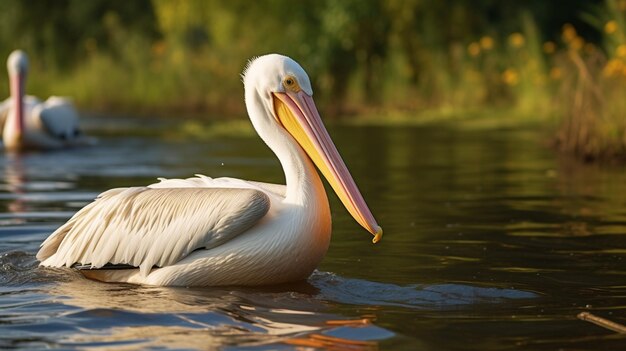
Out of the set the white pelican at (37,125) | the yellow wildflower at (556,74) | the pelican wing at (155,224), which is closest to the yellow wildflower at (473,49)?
the yellow wildflower at (556,74)

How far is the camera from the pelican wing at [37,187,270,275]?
5574 mm

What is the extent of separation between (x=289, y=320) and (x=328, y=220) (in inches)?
34.2

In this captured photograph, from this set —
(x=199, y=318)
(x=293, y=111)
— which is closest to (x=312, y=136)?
(x=293, y=111)

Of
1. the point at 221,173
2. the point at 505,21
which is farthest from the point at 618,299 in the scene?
the point at 505,21

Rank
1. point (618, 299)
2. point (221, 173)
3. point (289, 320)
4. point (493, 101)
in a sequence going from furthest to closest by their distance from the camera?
point (493, 101) < point (221, 173) < point (618, 299) < point (289, 320)

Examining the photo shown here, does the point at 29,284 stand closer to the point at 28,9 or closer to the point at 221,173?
the point at 221,173

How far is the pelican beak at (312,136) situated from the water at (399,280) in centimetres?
49

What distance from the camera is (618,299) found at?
5.49 m

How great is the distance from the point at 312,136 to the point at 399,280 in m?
0.82

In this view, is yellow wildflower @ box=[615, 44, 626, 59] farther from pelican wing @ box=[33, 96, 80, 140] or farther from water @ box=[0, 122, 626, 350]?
pelican wing @ box=[33, 96, 80, 140]

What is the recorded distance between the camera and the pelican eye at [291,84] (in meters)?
5.89

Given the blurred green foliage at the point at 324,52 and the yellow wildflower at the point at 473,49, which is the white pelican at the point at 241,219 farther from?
the blurred green foliage at the point at 324,52

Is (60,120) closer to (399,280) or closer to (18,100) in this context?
(18,100)

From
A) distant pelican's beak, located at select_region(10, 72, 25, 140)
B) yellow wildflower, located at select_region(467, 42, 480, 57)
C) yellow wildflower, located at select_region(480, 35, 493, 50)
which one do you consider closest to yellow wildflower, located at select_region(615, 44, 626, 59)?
distant pelican's beak, located at select_region(10, 72, 25, 140)
